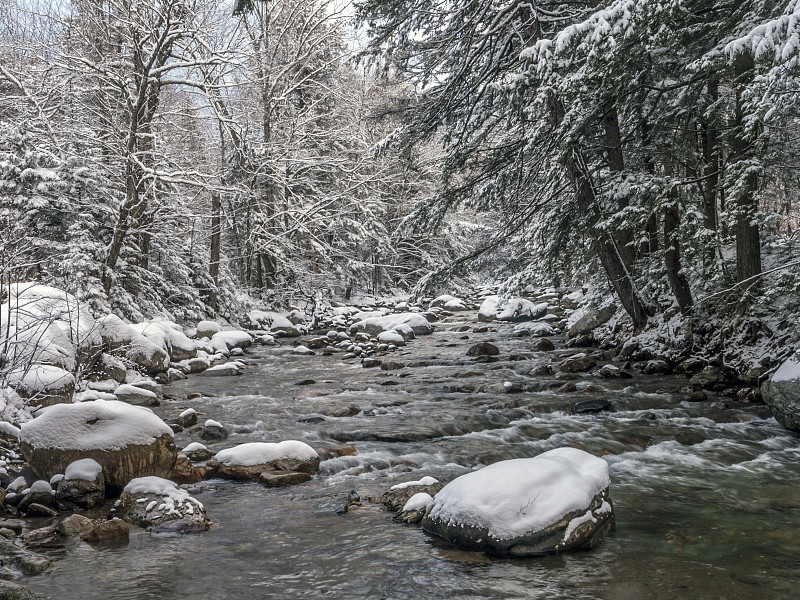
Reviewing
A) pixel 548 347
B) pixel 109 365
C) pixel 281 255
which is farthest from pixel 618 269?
pixel 281 255

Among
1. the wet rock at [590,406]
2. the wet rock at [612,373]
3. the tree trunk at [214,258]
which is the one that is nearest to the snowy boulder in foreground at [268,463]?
the wet rock at [590,406]

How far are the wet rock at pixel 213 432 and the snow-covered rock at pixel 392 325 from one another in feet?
34.8

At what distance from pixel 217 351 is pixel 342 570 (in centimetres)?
1075

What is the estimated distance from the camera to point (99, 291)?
11484 mm

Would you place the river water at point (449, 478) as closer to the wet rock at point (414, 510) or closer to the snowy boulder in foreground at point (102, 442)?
the wet rock at point (414, 510)

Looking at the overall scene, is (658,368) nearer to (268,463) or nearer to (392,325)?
(268,463)

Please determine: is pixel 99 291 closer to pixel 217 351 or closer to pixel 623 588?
pixel 217 351

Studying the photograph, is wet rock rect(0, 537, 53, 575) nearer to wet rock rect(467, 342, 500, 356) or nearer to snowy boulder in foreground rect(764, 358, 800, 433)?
snowy boulder in foreground rect(764, 358, 800, 433)

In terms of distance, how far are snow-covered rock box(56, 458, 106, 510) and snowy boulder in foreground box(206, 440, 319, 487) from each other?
105cm

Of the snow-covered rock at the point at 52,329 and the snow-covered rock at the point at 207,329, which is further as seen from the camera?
the snow-covered rock at the point at 207,329

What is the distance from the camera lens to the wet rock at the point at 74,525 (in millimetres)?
4012

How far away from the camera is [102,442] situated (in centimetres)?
485

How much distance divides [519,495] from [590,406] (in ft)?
14.2

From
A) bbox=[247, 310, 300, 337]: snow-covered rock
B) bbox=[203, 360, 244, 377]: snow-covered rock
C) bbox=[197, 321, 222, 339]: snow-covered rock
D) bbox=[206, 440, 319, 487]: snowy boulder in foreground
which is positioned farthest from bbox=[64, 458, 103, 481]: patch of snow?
bbox=[247, 310, 300, 337]: snow-covered rock
